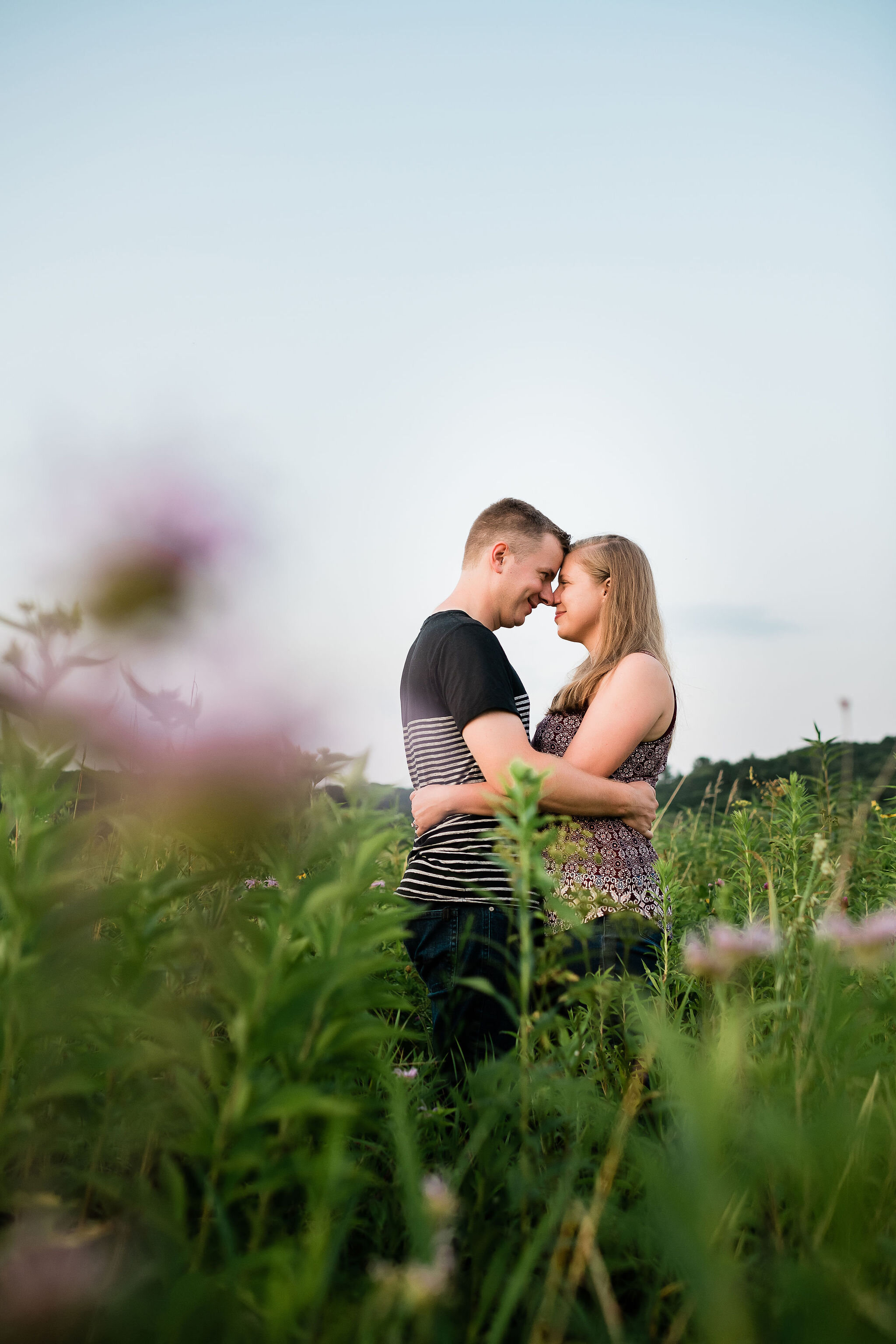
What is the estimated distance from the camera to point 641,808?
280cm

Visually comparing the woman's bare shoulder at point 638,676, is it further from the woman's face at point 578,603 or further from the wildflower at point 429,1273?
the wildflower at point 429,1273

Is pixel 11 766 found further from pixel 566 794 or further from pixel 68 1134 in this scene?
pixel 566 794

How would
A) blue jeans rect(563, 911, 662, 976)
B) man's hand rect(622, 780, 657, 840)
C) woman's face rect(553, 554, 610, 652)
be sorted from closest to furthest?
1. blue jeans rect(563, 911, 662, 976)
2. man's hand rect(622, 780, 657, 840)
3. woman's face rect(553, 554, 610, 652)

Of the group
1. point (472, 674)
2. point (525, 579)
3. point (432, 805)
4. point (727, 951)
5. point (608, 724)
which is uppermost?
point (525, 579)

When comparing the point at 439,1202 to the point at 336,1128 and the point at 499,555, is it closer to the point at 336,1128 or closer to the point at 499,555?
the point at 336,1128

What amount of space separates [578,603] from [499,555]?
41 centimetres

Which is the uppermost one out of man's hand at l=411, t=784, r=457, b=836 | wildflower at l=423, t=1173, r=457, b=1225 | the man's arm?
the man's arm

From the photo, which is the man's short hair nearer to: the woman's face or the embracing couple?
the embracing couple

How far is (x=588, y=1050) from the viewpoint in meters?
1.92

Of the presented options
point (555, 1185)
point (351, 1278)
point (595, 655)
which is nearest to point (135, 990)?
point (351, 1278)

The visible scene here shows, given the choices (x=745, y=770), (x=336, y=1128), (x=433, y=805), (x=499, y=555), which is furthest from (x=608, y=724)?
(x=745, y=770)

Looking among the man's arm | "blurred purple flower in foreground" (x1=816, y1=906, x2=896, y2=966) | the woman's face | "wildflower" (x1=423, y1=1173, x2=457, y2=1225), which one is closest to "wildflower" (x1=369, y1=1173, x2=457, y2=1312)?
"wildflower" (x1=423, y1=1173, x2=457, y2=1225)

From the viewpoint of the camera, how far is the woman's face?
333 centimetres

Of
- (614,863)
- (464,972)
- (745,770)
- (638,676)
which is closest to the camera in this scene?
(464,972)
